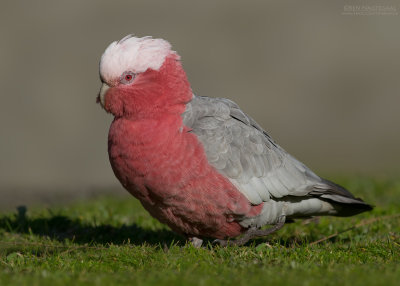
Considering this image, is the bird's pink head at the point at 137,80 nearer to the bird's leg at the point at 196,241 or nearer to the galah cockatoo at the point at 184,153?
the galah cockatoo at the point at 184,153

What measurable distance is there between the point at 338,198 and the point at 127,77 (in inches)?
114

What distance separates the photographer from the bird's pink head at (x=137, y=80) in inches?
256

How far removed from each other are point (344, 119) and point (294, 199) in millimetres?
18387

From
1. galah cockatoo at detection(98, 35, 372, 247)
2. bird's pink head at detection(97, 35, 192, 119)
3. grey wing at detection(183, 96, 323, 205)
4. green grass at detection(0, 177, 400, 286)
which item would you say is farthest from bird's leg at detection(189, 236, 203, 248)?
bird's pink head at detection(97, 35, 192, 119)

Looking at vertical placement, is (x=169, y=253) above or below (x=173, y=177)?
below

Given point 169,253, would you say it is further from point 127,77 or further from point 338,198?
point 338,198

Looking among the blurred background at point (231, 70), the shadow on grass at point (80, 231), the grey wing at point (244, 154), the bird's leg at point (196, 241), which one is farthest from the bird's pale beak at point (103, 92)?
the blurred background at point (231, 70)

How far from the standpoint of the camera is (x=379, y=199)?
9.81 metres

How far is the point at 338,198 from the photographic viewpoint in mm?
7219

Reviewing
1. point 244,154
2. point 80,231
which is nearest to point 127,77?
point 244,154

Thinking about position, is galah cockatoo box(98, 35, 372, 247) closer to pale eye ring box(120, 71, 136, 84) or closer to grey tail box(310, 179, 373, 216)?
pale eye ring box(120, 71, 136, 84)

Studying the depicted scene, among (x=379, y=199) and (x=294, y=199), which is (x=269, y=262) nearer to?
(x=294, y=199)

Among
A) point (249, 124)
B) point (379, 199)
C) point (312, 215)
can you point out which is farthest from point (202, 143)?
point (379, 199)

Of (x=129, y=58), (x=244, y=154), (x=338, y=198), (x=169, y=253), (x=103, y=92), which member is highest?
(x=129, y=58)
